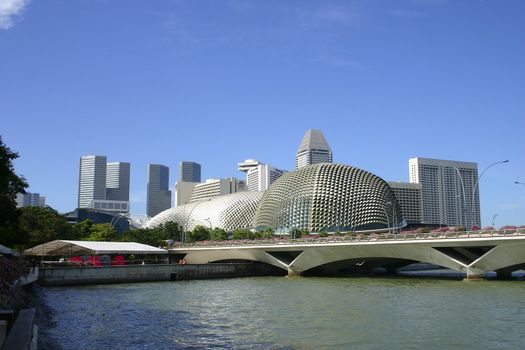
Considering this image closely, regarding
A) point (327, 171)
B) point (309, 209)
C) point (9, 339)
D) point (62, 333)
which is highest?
point (327, 171)

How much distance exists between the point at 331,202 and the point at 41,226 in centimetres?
6395

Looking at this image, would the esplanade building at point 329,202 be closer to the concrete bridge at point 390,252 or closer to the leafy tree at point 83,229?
the leafy tree at point 83,229

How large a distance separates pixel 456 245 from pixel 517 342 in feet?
115

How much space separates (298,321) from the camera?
27281 millimetres

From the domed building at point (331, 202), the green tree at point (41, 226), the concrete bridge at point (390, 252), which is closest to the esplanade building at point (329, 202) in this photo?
the domed building at point (331, 202)

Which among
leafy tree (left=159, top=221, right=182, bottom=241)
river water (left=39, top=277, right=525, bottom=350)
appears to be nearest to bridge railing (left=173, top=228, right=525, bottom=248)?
river water (left=39, top=277, right=525, bottom=350)

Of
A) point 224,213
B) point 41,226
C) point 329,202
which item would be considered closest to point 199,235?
point 329,202

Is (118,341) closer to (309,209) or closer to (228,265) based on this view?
(228,265)

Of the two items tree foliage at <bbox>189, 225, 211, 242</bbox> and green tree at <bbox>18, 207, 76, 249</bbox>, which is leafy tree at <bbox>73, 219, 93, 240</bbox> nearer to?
green tree at <bbox>18, 207, 76, 249</bbox>

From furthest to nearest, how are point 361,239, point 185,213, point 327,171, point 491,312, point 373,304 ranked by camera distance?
point 185,213 → point 327,171 → point 361,239 → point 373,304 → point 491,312

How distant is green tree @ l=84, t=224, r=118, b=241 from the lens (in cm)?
10100

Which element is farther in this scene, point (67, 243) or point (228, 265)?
point (228, 265)

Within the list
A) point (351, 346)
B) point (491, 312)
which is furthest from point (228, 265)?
point (351, 346)

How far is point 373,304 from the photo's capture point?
34.5 m
